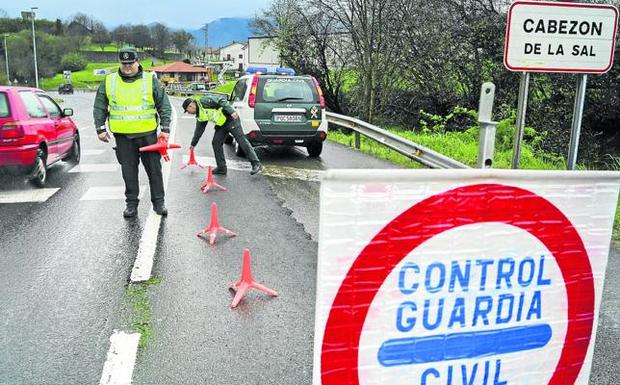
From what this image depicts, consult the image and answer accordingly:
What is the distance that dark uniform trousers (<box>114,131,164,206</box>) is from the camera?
7.16m

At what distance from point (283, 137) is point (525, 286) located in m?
10.3

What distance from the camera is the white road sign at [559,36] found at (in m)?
3.59

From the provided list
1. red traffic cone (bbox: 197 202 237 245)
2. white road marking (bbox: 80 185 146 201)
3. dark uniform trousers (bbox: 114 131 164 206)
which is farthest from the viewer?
white road marking (bbox: 80 185 146 201)

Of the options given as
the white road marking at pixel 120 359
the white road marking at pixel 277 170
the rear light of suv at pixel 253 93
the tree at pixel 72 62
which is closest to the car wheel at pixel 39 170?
the white road marking at pixel 277 170

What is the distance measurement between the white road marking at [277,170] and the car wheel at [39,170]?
2.93m

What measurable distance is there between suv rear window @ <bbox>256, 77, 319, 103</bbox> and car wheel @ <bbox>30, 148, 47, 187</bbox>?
4.44 m

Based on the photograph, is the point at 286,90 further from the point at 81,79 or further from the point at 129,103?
the point at 81,79

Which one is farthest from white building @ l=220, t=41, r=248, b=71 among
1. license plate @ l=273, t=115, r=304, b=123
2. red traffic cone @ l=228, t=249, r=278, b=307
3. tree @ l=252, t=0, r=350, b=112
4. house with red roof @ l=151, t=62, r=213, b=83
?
red traffic cone @ l=228, t=249, r=278, b=307

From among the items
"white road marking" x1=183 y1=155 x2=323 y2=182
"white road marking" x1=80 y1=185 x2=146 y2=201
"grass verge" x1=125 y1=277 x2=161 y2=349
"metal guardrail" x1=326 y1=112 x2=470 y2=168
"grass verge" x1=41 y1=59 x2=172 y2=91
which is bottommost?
"grass verge" x1=41 y1=59 x2=172 y2=91

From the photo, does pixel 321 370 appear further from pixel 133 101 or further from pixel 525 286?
pixel 133 101

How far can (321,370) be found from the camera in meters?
1.59

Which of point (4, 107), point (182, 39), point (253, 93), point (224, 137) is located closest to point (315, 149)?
point (253, 93)

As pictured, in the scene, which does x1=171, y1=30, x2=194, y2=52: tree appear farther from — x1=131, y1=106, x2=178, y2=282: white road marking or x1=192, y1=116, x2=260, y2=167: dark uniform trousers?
x1=131, y1=106, x2=178, y2=282: white road marking

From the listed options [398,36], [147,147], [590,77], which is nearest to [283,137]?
[147,147]
